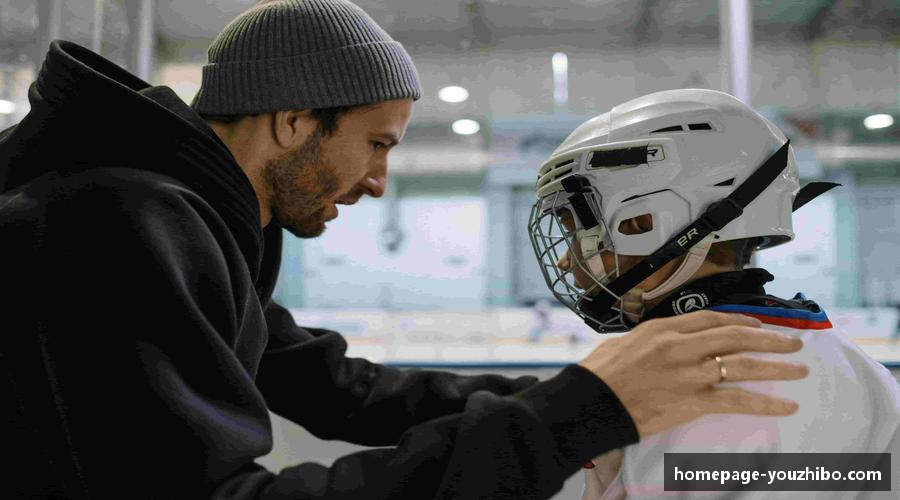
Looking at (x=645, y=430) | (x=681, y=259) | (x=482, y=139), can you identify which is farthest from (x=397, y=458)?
(x=482, y=139)

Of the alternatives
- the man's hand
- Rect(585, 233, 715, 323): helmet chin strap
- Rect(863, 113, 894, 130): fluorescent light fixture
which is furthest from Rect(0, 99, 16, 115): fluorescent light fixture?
Rect(863, 113, 894, 130): fluorescent light fixture

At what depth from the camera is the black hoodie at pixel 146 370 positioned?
0.67 meters

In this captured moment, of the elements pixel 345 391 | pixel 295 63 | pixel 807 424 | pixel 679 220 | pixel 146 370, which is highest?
pixel 295 63

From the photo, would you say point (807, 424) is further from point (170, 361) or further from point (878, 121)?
point (878, 121)

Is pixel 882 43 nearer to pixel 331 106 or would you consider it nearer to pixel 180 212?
pixel 331 106

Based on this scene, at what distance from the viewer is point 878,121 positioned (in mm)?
3633

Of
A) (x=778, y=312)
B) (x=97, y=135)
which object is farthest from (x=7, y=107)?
(x=778, y=312)

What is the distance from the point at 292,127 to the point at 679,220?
25.0 inches

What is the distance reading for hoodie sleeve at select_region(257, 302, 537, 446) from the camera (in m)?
1.38

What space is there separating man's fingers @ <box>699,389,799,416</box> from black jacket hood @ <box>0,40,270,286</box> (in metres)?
0.66

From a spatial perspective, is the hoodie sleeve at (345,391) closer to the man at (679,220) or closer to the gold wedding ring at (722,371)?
the man at (679,220)

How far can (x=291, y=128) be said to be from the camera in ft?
3.80

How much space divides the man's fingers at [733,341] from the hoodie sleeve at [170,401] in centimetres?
10

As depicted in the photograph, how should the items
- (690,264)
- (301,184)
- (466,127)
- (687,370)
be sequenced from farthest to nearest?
1. (466,127)
2. (301,184)
3. (690,264)
4. (687,370)
